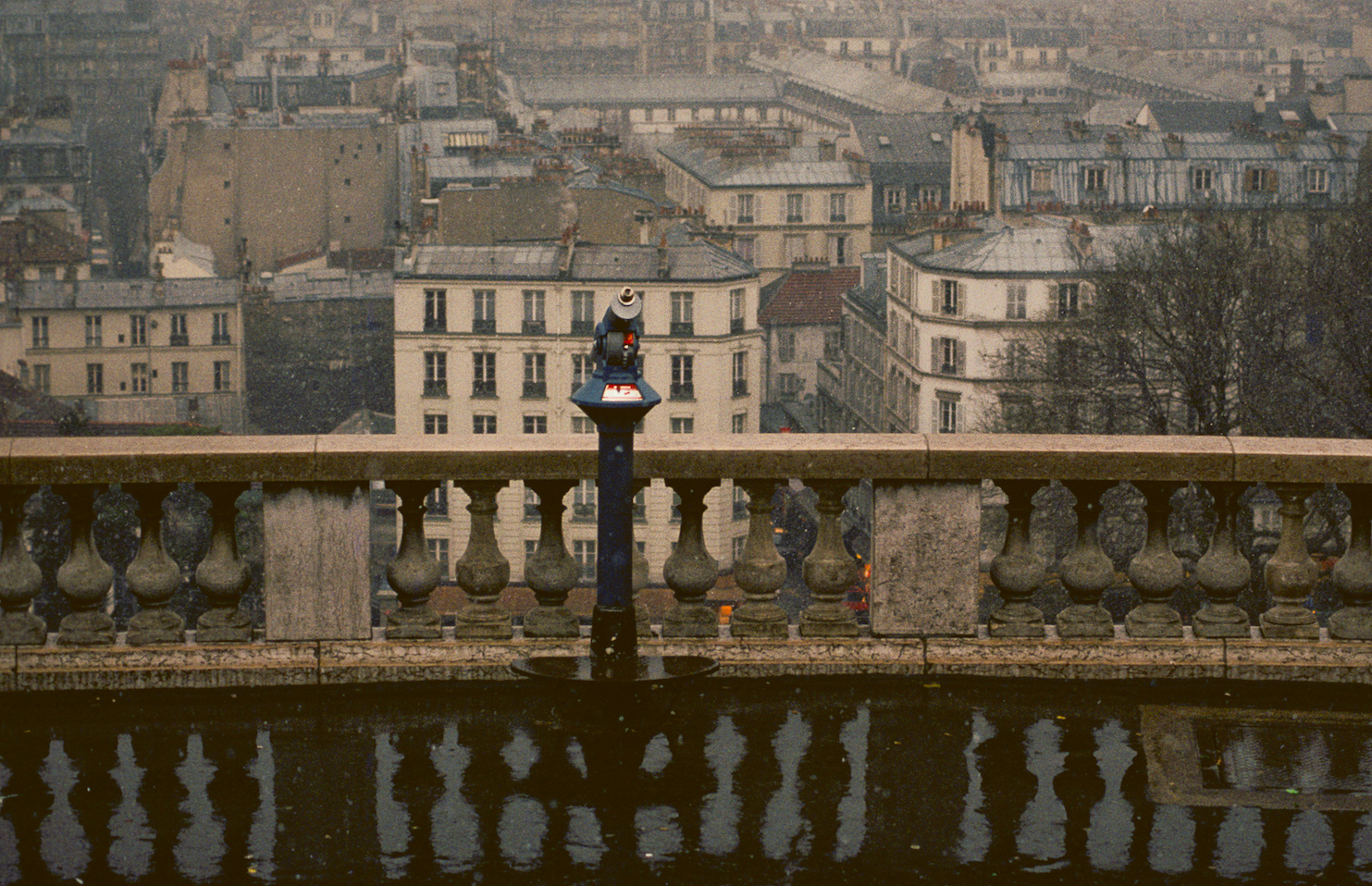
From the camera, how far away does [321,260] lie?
4028 inches

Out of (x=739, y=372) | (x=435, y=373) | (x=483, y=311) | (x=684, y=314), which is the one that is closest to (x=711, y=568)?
(x=684, y=314)

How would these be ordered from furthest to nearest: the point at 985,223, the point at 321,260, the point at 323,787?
1. the point at 321,260
2. the point at 985,223
3. the point at 323,787

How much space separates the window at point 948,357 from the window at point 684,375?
26.7 feet

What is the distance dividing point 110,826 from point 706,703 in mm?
2735

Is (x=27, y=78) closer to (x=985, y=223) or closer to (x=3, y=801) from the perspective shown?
(x=985, y=223)

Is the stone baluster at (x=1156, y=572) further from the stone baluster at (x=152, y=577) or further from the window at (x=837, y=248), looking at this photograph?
the window at (x=837, y=248)

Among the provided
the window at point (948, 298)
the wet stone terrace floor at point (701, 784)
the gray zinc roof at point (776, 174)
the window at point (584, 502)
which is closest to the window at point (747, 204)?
the gray zinc roof at point (776, 174)

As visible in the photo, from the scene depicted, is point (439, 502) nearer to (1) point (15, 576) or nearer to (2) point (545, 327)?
(2) point (545, 327)

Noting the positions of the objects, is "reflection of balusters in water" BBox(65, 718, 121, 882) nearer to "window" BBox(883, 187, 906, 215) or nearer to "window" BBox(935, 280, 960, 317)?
"window" BBox(935, 280, 960, 317)

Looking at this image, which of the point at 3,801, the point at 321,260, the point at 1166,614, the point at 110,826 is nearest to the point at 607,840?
the point at 110,826

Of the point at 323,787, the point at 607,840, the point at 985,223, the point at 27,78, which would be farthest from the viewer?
the point at 27,78

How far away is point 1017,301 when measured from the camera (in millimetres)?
65062

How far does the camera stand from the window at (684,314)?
64.4m

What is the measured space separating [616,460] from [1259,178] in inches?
3441
